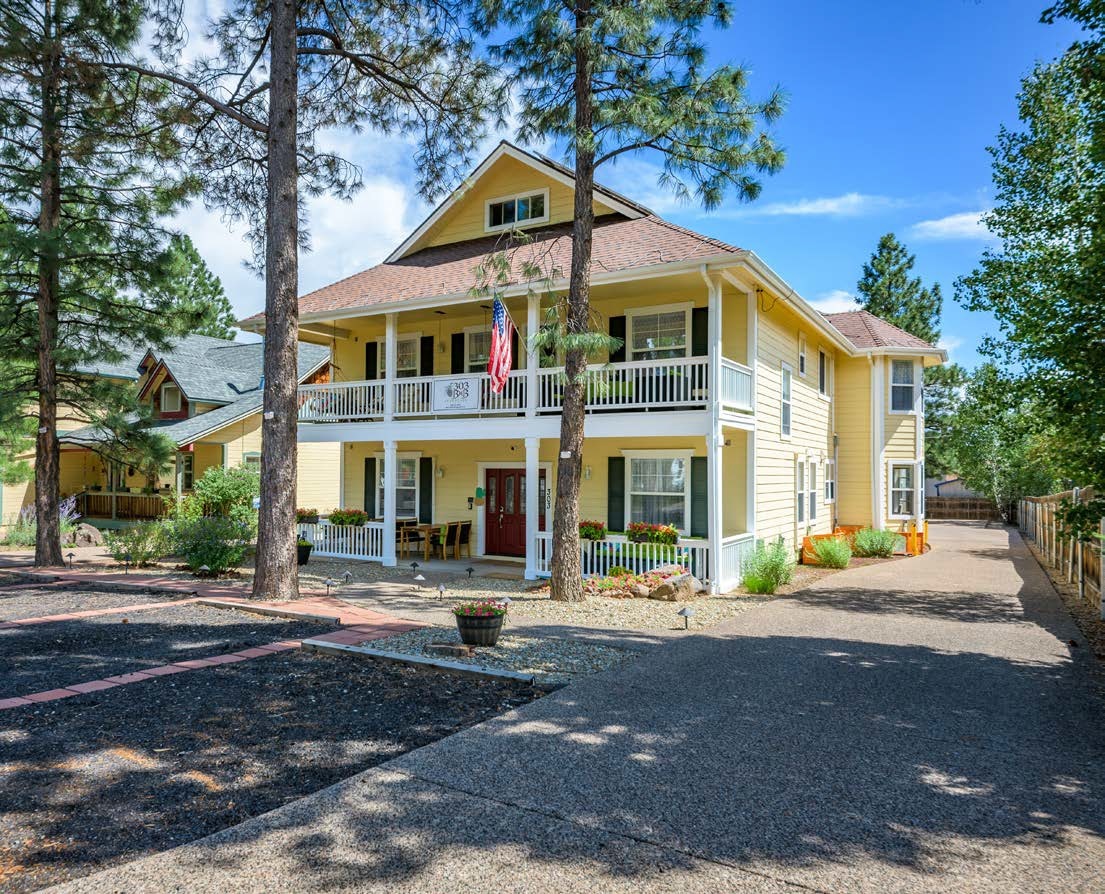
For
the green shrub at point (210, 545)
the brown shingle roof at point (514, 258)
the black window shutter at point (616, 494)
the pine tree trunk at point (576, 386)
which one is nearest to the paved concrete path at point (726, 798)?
the pine tree trunk at point (576, 386)

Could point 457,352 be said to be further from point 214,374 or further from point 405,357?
point 214,374

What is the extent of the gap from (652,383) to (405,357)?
7.11m

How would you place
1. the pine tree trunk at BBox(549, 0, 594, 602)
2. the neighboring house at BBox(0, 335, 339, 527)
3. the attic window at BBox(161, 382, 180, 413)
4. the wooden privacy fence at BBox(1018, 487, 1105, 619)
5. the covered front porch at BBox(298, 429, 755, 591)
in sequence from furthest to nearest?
the attic window at BBox(161, 382, 180, 413)
the neighboring house at BBox(0, 335, 339, 527)
the covered front porch at BBox(298, 429, 755, 591)
the pine tree trunk at BBox(549, 0, 594, 602)
the wooden privacy fence at BBox(1018, 487, 1105, 619)

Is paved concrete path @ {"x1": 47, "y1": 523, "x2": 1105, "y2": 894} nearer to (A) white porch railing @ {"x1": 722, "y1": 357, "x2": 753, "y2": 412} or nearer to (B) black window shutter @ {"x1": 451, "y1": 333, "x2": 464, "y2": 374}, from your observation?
(A) white porch railing @ {"x1": 722, "y1": 357, "x2": 753, "y2": 412}

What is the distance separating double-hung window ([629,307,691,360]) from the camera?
1454cm

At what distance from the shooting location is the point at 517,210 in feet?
56.9

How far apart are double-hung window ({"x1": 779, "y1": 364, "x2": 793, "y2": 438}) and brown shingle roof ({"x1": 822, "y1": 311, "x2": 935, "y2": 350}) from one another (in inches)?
182

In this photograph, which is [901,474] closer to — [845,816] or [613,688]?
[613,688]

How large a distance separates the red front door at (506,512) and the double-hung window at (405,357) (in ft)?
10.8

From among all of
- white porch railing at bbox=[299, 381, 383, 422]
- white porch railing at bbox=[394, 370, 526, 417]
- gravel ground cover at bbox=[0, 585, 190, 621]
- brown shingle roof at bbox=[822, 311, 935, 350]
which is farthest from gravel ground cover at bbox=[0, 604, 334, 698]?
brown shingle roof at bbox=[822, 311, 935, 350]

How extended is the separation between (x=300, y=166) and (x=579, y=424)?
8076 millimetres

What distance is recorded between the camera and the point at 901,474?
72.2 ft

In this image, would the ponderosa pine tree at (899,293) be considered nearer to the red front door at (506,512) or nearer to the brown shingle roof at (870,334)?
the brown shingle roof at (870,334)

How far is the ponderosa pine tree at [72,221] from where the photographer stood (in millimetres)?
13891
